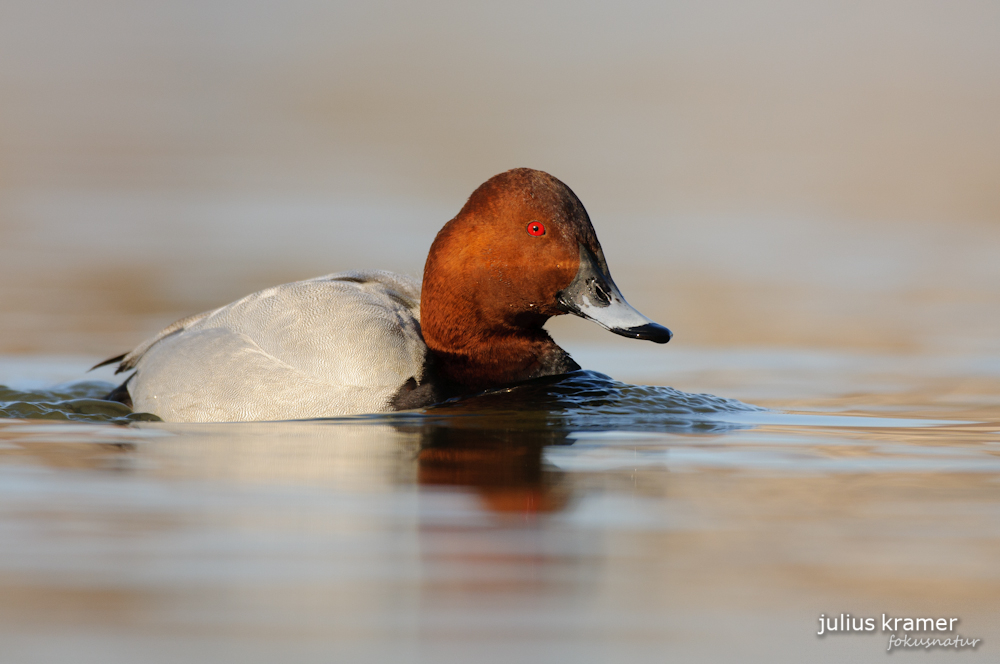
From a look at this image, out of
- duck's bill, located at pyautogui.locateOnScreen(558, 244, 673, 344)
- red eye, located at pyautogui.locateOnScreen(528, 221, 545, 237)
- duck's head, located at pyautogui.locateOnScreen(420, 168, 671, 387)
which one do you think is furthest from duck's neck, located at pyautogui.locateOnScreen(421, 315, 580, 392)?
red eye, located at pyautogui.locateOnScreen(528, 221, 545, 237)

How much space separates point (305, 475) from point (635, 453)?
4.44ft

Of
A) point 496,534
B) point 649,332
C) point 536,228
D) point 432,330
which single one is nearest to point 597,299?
point 649,332

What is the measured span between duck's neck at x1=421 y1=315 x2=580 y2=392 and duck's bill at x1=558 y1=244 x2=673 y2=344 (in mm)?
326

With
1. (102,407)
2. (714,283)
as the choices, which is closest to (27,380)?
(102,407)

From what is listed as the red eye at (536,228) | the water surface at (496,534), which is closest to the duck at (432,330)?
the red eye at (536,228)

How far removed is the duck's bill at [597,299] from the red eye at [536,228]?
0.20 metres

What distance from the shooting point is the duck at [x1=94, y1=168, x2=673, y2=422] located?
608cm

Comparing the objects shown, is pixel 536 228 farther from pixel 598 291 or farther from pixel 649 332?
pixel 649 332

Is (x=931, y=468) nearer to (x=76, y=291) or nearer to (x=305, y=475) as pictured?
(x=305, y=475)

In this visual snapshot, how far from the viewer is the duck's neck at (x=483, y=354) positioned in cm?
641

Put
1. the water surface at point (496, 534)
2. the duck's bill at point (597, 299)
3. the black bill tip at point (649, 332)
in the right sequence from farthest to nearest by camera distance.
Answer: the duck's bill at point (597, 299), the black bill tip at point (649, 332), the water surface at point (496, 534)

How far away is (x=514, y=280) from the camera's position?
6250 millimetres

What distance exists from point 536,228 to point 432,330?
0.75 metres

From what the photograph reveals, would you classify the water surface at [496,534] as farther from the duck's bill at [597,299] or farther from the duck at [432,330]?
the duck's bill at [597,299]
